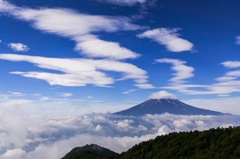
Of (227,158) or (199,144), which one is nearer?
(227,158)

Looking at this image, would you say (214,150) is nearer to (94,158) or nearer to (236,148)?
(236,148)

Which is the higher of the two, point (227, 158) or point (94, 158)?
point (227, 158)

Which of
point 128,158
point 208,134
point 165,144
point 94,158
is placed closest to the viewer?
point 208,134

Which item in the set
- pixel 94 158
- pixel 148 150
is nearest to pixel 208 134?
pixel 148 150

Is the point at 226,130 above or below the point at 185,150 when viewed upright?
above

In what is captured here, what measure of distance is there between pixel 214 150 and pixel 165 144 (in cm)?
4264

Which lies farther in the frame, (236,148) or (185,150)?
(185,150)

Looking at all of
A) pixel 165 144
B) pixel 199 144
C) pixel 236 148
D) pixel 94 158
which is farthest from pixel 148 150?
pixel 94 158

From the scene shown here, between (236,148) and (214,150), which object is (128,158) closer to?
(214,150)

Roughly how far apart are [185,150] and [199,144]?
6.71 metres

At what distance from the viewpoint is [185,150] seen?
7119 cm

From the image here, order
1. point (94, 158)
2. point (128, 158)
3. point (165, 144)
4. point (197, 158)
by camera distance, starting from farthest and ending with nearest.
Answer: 1. point (94, 158)
2. point (128, 158)
3. point (165, 144)
4. point (197, 158)

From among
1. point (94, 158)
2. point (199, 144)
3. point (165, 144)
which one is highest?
point (199, 144)

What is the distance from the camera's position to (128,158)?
106625mm
